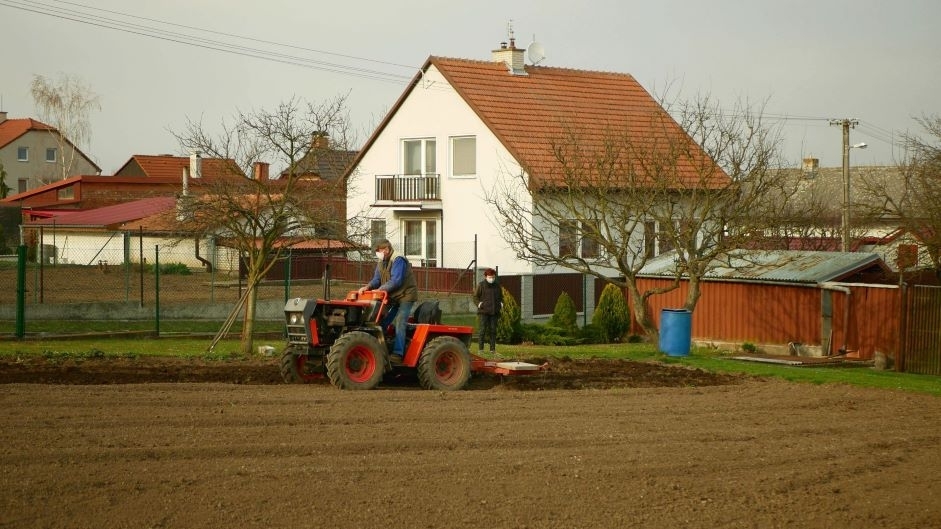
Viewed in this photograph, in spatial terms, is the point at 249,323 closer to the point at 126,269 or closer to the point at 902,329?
the point at 126,269

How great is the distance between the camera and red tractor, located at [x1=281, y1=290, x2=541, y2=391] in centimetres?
1336

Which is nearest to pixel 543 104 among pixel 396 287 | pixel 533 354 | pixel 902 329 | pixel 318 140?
pixel 533 354

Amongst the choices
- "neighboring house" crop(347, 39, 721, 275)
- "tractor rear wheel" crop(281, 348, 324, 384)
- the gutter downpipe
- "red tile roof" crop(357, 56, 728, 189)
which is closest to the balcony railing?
"neighboring house" crop(347, 39, 721, 275)

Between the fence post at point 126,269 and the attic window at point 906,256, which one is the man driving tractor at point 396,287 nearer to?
the fence post at point 126,269

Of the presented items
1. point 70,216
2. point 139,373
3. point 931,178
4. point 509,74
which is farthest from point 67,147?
point 139,373

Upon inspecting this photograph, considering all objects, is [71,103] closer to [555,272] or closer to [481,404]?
[555,272]

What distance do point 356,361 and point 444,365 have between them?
A: 1350mm

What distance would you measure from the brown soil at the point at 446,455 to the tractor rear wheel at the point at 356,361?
0.24 metres

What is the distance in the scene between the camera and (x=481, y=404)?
12.9m

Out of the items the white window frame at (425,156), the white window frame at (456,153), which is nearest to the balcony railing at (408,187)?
the white window frame at (425,156)

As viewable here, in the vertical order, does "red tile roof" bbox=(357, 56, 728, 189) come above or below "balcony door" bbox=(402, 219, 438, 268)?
above

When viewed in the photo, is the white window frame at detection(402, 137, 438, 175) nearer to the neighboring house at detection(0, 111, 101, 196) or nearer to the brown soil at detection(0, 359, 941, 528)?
the brown soil at detection(0, 359, 941, 528)

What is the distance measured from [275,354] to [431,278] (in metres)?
16.7

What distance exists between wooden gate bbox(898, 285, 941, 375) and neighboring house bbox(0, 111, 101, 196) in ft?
233
